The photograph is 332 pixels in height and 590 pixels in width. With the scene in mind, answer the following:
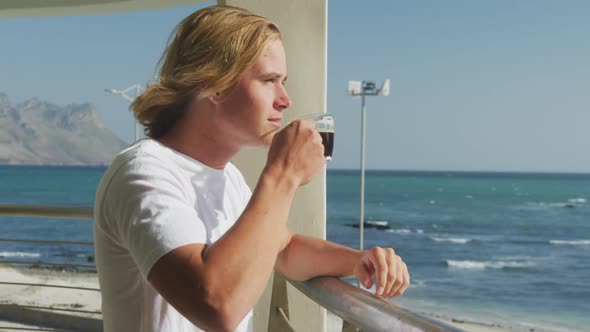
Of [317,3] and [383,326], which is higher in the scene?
[317,3]

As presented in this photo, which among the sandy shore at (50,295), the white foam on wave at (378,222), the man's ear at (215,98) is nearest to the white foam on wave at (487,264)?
the white foam on wave at (378,222)

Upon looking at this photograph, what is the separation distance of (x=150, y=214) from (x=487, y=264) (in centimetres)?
2979

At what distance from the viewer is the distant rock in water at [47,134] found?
209 feet

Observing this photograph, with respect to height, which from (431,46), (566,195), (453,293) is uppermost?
(431,46)

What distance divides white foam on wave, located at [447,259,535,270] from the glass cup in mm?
28056

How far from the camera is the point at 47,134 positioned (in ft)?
219

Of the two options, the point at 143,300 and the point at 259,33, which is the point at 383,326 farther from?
the point at 259,33

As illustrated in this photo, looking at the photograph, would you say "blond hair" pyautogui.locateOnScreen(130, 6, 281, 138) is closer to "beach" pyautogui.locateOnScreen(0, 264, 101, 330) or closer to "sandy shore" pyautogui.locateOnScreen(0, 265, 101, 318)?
"beach" pyautogui.locateOnScreen(0, 264, 101, 330)

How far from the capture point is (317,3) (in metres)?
2.36

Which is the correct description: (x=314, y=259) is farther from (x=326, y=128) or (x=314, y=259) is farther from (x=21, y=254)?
(x=21, y=254)

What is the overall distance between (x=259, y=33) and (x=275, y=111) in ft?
0.48

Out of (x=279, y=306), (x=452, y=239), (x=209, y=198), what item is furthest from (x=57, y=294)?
(x=452, y=239)

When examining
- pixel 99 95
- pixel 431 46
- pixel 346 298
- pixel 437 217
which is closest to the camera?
pixel 346 298

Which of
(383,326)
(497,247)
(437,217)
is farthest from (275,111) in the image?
(437,217)
